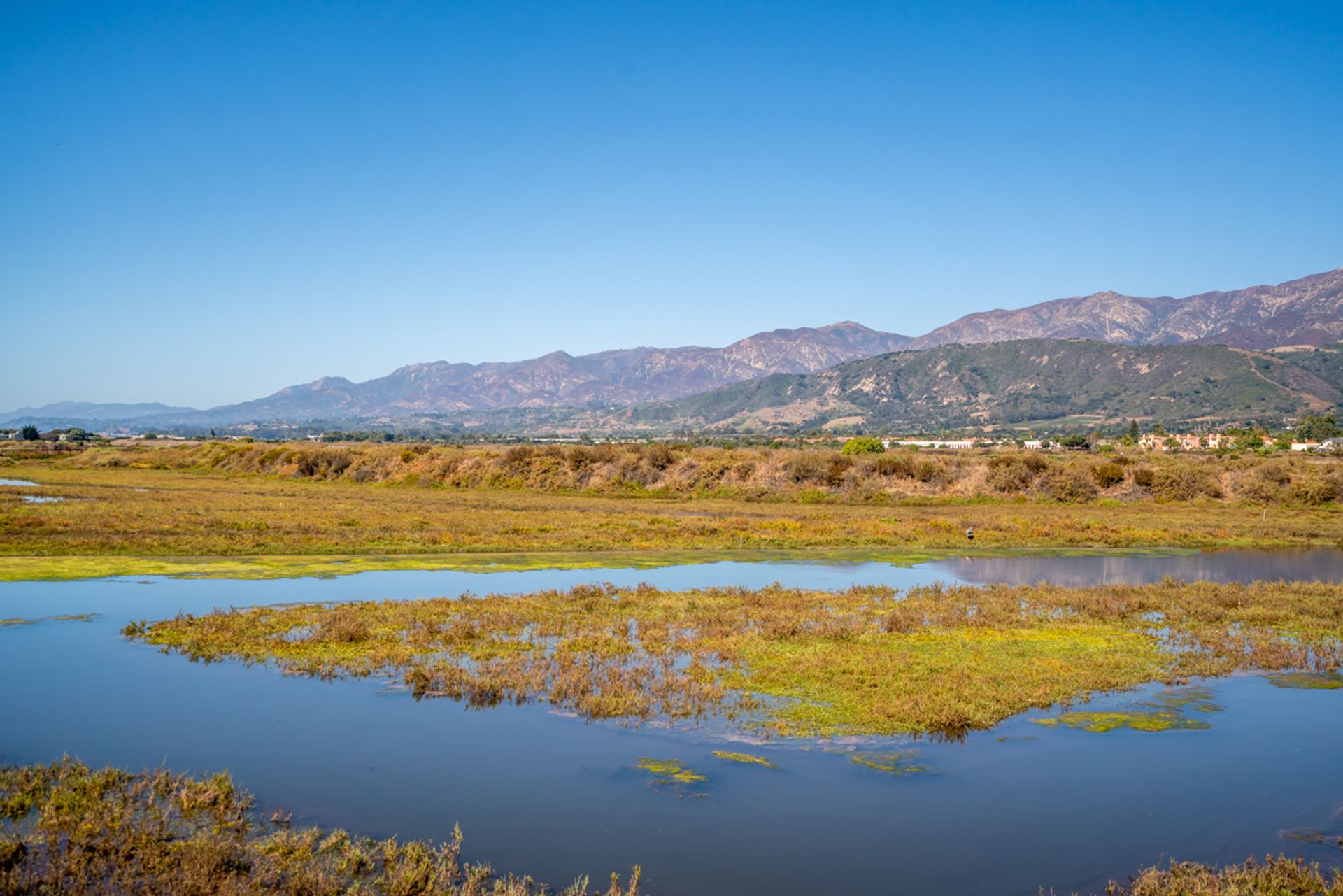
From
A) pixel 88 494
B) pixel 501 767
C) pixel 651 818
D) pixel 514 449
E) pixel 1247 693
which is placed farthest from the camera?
pixel 514 449

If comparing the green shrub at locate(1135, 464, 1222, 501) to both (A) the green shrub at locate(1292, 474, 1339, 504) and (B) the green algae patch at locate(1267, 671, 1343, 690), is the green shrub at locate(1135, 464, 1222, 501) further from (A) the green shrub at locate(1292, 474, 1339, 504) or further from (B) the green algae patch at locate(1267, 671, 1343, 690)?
(B) the green algae patch at locate(1267, 671, 1343, 690)

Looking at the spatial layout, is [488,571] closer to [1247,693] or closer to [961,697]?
[961,697]

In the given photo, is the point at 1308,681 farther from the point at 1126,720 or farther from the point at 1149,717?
the point at 1126,720

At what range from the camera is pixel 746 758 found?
12.6 meters

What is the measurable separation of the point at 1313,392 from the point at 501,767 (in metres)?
225

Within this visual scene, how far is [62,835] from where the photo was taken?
9.66 meters

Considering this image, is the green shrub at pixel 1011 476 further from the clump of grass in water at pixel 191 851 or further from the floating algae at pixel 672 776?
the clump of grass in water at pixel 191 851

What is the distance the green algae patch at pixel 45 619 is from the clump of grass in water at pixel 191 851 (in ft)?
37.1

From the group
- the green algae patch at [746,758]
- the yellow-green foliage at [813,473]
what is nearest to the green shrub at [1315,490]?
the yellow-green foliage at [813,473]

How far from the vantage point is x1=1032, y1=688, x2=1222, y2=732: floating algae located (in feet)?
47.1

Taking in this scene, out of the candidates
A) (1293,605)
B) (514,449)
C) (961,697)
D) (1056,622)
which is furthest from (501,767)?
(514,449)

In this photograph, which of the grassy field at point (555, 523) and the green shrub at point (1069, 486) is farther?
the green shrub at point (1069, 486)

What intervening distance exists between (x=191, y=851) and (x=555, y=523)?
32869 millimetres

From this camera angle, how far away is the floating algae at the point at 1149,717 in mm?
14359
